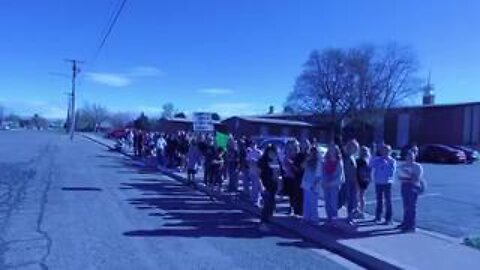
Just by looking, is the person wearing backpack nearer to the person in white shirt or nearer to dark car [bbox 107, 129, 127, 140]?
the person in white shirt

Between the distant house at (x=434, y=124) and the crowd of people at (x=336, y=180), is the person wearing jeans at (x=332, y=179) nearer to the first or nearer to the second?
the crowd of people at (x=336, y=180)

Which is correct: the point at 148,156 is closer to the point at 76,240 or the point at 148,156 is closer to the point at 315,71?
the point at 76,240

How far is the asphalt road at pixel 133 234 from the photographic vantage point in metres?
10.0

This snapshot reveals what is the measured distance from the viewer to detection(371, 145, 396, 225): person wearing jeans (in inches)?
560

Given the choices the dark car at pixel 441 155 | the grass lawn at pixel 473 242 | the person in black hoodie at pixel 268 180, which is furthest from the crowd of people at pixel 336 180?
the dark car at pixel 441 155

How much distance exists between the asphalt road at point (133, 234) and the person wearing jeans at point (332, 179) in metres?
1.21

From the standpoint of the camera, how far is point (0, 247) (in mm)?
10469

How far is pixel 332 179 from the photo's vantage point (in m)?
14.3

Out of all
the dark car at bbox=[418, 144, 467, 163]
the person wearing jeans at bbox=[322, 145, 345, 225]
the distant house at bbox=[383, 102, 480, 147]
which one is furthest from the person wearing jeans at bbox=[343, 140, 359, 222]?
the distant house at bbox=[383, 102, 480, 147]

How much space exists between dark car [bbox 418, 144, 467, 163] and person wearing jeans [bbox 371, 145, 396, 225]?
37082 mm

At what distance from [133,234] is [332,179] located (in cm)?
410

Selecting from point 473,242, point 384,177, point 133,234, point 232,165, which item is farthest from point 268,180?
point 232,165

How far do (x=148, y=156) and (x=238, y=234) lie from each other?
27844 millimetres

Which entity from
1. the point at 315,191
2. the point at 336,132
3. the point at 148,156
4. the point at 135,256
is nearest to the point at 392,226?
the point at 315,191
